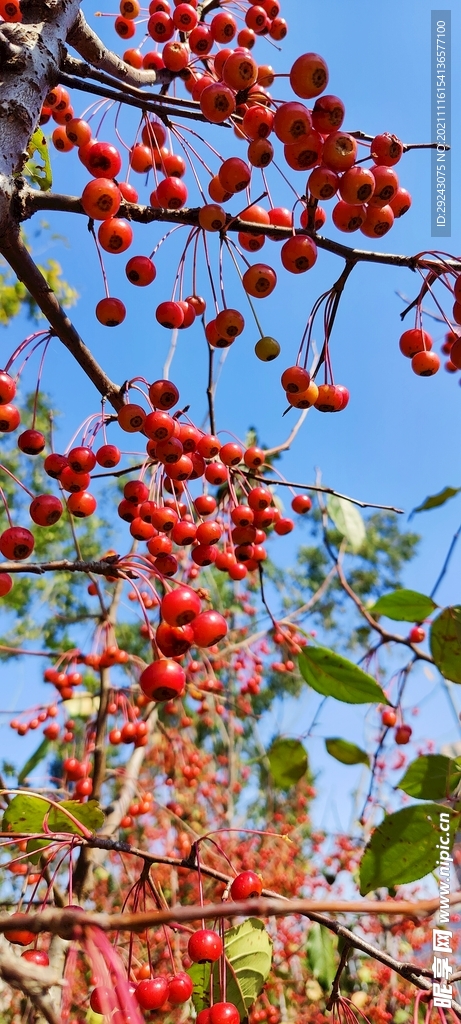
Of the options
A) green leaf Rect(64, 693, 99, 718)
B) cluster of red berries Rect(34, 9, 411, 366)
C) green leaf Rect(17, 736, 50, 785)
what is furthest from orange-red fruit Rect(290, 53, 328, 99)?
Answer: green leaf Rect(64, 693, 99, 718)

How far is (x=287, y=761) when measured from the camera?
2344 mm

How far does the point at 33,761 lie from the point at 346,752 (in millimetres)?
1534

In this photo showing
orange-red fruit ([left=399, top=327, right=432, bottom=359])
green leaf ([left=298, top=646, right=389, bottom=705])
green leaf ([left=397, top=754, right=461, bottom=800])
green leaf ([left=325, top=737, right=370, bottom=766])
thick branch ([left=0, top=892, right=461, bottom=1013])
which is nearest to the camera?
thick branch ([left=0, top=892, right=461, bottom=1013])

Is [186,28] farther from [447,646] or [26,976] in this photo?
[26,976]

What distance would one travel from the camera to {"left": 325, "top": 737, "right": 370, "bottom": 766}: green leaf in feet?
7.62

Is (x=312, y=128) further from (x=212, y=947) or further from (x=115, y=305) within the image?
(x=212, y=947)

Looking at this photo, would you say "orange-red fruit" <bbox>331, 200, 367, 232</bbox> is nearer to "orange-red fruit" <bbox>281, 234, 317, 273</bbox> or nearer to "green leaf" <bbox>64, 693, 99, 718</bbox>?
"orange-red fruit" <bbox>281, 234, 317, 273</bbox>

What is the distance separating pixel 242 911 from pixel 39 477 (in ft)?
24.9

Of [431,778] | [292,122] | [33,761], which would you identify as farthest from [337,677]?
[33,761]

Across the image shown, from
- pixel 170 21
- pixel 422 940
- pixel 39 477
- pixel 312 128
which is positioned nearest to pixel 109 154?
pixel 312 128

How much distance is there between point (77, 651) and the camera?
2889 millimetres

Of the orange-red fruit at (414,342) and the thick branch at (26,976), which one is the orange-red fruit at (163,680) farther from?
the orange-red fruit at (414,342)

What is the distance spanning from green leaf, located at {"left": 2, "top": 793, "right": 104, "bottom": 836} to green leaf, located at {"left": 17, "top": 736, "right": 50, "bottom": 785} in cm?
158

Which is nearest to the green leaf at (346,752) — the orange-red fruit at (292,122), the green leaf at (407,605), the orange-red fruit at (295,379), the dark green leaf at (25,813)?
the green leaf at (407,605)
